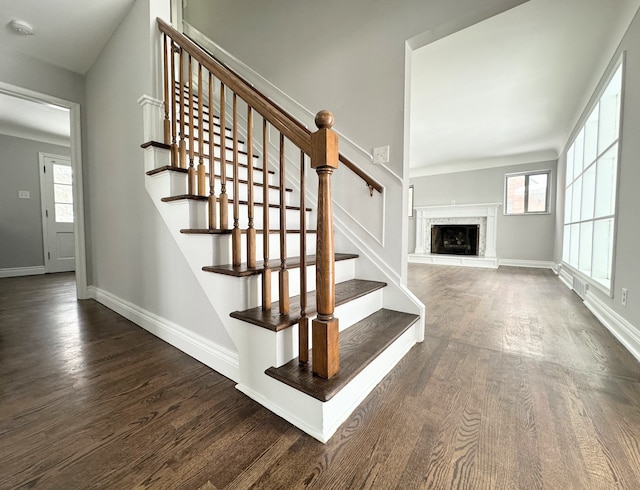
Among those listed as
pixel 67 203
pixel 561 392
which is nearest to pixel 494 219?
pixel 561 392

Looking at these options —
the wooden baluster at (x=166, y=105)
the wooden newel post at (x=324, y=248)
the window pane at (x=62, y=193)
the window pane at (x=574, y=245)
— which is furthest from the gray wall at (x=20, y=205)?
the window pane at (x=574, y=245)

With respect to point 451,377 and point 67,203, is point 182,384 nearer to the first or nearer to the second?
point 451,377

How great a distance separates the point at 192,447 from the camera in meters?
0.92

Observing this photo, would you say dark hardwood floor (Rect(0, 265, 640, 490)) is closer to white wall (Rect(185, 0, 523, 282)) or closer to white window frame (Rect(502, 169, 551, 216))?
white wall (Rect(185, 0, 523, 282))

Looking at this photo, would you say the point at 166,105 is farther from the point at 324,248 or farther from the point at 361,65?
the point at 324,248

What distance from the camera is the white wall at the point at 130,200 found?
5.43 feet

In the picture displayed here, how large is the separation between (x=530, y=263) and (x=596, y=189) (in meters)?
3.66

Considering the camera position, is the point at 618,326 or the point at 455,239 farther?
the point at 455,239

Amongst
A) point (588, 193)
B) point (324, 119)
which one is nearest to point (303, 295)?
→ point (324, 119)

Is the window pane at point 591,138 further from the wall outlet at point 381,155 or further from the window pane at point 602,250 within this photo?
the wall outlet at point 381,155

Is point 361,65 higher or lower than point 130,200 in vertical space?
higher

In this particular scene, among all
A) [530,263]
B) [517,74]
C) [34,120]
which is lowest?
[530,263]

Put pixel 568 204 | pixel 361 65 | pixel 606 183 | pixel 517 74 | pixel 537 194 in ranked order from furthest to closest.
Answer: pixel 537 194
pixel 568 204
pixel 517 74
pixel 606 183
pixel 361 65

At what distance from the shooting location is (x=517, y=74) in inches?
116
